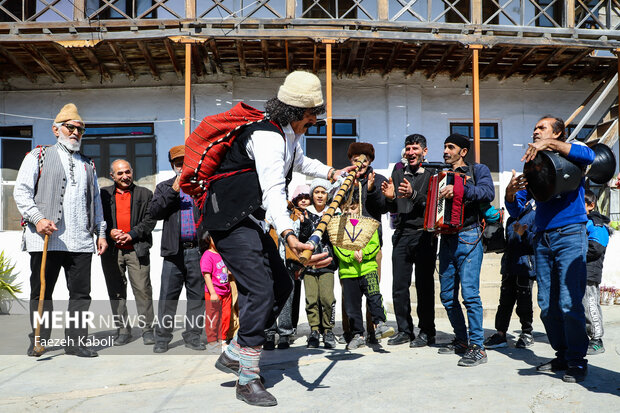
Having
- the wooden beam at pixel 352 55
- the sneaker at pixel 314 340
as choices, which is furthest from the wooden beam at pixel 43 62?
A: the sneaker at pixel 314 340

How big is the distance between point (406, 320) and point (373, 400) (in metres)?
2.17

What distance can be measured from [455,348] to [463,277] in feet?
2.33

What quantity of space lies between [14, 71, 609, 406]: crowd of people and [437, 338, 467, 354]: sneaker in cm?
1

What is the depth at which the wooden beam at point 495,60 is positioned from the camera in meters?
10.2

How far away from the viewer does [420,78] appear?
1153 cm

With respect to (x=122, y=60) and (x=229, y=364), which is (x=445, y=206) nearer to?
(x=229, y=364)

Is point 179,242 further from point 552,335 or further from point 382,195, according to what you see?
point 552,335

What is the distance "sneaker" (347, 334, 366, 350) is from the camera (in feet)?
17.9

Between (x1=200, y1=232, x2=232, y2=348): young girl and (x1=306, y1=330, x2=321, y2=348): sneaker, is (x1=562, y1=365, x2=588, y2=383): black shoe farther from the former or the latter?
(x1=200, y1=232, x2=232, y2=348): young girl

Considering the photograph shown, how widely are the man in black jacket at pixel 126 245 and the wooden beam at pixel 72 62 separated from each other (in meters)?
4.42

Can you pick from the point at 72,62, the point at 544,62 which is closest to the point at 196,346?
the point at 72,62

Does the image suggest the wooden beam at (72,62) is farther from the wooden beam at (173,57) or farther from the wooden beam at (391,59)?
the wooden beam at (391,59)

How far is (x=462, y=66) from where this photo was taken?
35.4 feet

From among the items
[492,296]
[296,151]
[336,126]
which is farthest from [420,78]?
[296,151]
